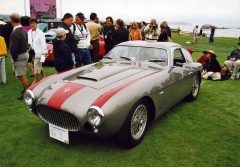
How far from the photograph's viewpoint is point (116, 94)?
2920 millimetres

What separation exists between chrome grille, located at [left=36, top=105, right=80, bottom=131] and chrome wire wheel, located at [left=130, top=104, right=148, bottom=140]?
2.53ft

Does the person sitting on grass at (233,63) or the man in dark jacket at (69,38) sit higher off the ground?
the man in dark jacket at (69,38)

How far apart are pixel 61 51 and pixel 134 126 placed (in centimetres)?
235

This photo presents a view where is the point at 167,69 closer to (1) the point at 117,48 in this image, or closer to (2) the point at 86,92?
(1) the point at 117,48

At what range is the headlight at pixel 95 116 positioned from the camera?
2.68m

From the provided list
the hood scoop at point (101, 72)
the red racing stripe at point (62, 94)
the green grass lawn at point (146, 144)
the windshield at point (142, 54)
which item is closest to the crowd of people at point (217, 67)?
the green grass lawn at point (146, 144)

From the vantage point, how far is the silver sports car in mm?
2811

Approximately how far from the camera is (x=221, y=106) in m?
5.03

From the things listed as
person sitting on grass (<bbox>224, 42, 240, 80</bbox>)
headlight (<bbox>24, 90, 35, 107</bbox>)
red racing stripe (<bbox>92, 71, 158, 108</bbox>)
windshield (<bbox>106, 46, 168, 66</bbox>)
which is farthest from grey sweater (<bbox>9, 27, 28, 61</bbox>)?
person sitting on grass (<bbox>224, 42, 240, 80</bbox>)

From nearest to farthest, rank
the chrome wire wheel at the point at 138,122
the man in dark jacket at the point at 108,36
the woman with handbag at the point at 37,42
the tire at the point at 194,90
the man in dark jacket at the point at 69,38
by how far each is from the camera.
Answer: the chrome wire wheel at the point at 138,122, the man in dark jacket at the point at 69,38, the tire at the point at 194,90, the woman with handbag at the point at 37,42, the man in dark jacket at the point at 108,36

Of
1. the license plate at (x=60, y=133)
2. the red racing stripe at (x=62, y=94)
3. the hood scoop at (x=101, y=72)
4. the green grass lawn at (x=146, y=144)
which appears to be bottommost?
the green grass lawn at (x=146, y=144)

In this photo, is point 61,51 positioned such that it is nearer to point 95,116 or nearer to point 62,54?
point 62,54

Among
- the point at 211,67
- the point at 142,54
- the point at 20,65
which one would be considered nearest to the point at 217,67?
the point at 211,67

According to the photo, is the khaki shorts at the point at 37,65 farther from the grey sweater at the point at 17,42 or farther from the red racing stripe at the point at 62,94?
the red racing stripe at the point at 62,94
